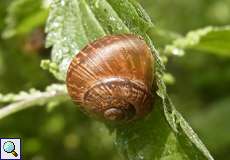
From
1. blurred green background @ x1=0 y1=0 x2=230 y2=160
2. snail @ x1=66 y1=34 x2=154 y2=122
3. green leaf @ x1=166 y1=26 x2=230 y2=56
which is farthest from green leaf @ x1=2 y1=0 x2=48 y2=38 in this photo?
snail @ x1=66 y1=34 x2=154 y2=122

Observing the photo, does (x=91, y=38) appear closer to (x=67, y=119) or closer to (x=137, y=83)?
(x=137, y=83)

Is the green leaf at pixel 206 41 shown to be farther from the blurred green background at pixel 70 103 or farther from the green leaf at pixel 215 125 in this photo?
the green leaf at pixel 215 125

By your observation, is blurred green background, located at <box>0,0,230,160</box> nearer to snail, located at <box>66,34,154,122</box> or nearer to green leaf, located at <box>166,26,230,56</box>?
green leaf, located at <box>166,26,230,56</box>

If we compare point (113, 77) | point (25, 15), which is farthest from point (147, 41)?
point (25, 15)

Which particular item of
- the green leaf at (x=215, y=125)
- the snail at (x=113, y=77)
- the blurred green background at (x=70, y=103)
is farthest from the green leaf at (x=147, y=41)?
the green leaf at (x=215, y=125)

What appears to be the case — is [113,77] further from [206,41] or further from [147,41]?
[206,41]
